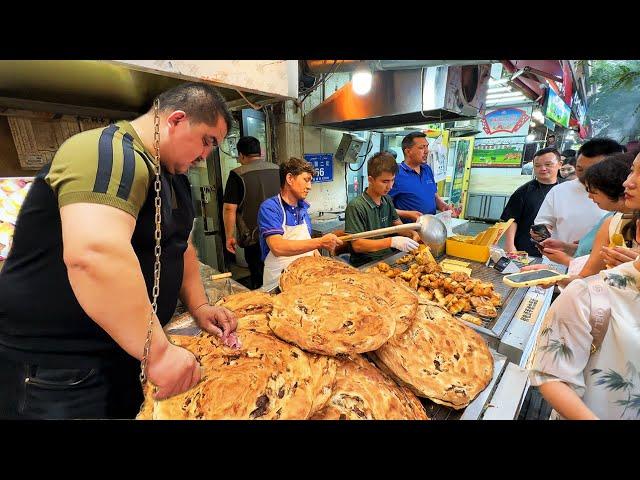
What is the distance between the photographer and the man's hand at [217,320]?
118cm

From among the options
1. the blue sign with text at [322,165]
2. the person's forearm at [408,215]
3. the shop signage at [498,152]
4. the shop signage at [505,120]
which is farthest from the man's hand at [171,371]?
the shop signage at [498,152]

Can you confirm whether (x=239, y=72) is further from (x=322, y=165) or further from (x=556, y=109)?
(x=556, y=109)

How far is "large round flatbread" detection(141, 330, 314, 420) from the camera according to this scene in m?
0.80

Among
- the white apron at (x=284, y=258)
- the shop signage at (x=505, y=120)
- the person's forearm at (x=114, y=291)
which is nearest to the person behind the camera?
the person's forearm at (x=114, y=291)

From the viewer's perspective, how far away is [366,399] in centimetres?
96

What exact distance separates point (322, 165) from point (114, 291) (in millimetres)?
4594

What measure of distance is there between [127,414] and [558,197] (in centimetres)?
432

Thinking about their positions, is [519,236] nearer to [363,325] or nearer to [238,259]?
[363,325]

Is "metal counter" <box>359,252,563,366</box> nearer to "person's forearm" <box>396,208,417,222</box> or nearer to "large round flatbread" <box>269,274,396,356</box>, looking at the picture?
"large round flatbread" <box>269,274,396,356</box>

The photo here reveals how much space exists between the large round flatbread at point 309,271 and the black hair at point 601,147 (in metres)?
2.95

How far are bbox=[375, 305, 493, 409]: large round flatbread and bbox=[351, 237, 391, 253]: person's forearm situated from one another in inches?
54.2

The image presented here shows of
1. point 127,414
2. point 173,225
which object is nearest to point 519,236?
point 173,225

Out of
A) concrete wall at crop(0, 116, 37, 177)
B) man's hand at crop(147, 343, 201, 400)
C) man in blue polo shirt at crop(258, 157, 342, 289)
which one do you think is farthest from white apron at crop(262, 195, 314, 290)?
concrete wall at crop(0, 116, 37, 177)

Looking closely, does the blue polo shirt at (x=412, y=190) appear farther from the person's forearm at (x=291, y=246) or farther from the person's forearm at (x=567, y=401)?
the person's forearm at (x=567, y=401)
